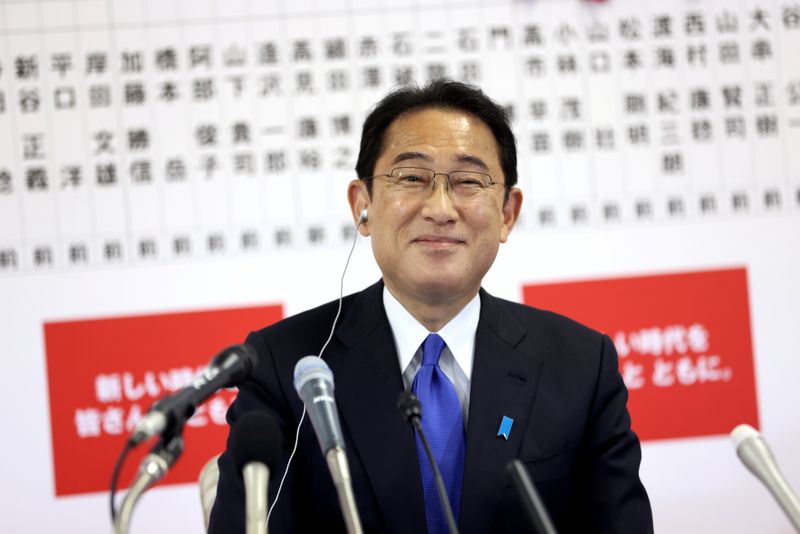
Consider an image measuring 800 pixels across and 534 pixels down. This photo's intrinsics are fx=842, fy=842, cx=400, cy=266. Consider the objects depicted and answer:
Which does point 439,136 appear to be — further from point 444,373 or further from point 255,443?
point 255,443

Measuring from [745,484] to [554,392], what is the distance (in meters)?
1.44

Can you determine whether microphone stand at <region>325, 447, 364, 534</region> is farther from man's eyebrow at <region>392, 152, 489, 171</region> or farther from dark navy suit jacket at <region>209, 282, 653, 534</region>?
man's eyebrow at <region>392, 152, 489, 171</region>

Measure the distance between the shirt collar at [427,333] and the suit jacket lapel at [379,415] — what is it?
23 mm

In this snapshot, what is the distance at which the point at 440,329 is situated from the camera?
177cm

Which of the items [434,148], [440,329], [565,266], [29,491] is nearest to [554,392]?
[440,329]

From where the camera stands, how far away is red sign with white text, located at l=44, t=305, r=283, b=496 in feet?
8.54

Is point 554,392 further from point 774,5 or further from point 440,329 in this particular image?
point 774,5

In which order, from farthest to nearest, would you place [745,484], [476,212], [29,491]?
1. [745,484]
2. [29,491]
3. [476,212]

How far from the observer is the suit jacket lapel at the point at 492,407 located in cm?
156

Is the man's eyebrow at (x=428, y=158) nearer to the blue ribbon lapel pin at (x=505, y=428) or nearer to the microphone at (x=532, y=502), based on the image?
the blue ribbon lapel pin at (x=505, y=428)

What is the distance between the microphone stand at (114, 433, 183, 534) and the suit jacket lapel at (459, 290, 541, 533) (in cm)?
75

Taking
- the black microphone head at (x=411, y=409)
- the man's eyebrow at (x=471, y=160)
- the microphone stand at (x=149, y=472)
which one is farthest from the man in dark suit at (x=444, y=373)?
the microphone stand at (x=149, y=472)

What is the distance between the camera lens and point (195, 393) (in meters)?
0.96

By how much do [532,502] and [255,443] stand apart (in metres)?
0.34
